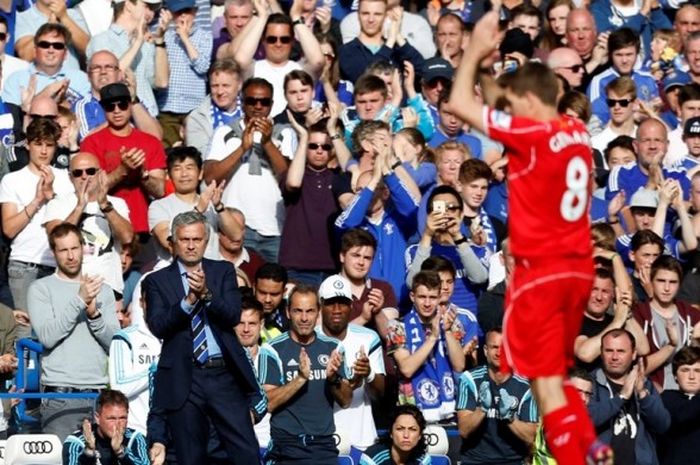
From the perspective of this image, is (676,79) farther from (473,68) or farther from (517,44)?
(473,68)

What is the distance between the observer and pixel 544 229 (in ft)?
41.7

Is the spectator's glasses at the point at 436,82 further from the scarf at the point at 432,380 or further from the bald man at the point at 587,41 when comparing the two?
the scarf at the point at 432,380

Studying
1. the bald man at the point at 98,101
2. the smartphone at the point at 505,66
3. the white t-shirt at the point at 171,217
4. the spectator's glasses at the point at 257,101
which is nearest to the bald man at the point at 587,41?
the smartphone at the point at 505,66

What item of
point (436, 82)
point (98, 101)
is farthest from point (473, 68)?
point (436, 82)

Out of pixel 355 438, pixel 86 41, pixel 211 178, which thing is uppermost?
pixel 86 41

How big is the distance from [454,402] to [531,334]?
14.6ft

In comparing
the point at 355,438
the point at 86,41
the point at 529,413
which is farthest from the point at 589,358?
the point at 86,41

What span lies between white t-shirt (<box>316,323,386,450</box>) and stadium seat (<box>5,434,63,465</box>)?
2.29 m

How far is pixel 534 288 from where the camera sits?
12.8 m

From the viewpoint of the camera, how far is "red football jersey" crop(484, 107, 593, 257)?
12.6 meters

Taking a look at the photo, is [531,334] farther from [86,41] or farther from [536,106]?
[86,41]

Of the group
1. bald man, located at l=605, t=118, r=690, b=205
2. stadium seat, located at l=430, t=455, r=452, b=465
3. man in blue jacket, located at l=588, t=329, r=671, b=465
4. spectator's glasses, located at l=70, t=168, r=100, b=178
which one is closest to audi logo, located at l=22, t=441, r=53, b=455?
spectator's glasses, located at l=70, t=168, r=100, b=178

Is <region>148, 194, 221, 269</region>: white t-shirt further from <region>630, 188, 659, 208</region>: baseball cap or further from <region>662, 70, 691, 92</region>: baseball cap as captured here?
<region>662, 70, 691, 92</region>: baseball cap

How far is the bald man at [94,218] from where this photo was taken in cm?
1759
